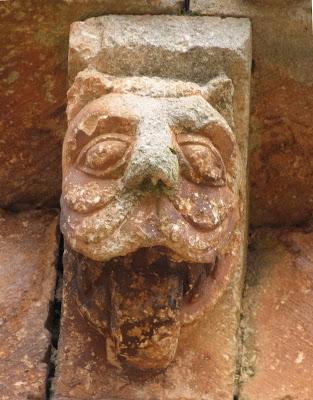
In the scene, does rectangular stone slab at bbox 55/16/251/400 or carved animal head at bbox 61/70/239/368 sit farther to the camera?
rectangular stone slab at bbox 55/16/251/400

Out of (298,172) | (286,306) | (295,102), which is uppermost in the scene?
(295,102)

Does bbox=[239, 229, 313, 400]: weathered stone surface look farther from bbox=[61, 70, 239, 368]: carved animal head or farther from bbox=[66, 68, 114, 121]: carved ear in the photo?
bbox=[66, 68, 114, 121]: carved ear

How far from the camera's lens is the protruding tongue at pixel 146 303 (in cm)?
222

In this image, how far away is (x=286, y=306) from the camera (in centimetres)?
257

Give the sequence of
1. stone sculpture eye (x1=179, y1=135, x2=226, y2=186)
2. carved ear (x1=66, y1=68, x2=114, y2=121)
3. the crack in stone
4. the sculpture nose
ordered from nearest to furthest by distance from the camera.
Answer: the sculpture nose → stone sculpture eye (x1=179, y1=135, x2=226, y2=186) → carved ear (x1=66, y1=68, x2=114, y2=121) → the crack in stone

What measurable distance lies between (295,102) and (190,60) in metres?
0.33

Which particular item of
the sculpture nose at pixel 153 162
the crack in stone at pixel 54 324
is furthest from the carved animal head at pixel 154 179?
the crack in stone at pixel 54 324

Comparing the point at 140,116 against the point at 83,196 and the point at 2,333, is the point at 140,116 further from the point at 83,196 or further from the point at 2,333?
the point at 2,333

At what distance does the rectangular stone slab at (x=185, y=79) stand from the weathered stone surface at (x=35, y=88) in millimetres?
68

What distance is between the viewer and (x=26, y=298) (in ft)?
8.37

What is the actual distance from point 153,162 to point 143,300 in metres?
0.32

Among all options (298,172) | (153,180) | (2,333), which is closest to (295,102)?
(298,172)

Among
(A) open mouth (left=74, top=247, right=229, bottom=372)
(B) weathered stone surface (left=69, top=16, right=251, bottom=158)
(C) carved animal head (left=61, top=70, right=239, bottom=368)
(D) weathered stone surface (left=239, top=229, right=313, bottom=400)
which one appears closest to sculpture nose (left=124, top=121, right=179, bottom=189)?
(C) carved animal head (left=61, top=70, right=239, bottom=368)

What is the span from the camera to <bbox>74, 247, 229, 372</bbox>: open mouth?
2.22 meters
